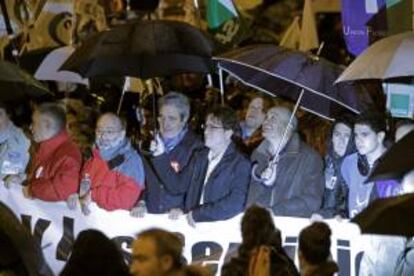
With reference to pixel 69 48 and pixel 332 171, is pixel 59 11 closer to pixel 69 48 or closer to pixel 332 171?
pixel 69 48

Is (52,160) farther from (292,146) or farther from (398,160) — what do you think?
(398,160)

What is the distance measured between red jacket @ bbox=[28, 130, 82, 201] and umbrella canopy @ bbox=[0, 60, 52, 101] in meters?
0.60

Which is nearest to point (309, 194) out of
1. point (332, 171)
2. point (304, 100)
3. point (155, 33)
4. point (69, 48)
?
point (332, 171)

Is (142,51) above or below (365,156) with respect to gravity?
above

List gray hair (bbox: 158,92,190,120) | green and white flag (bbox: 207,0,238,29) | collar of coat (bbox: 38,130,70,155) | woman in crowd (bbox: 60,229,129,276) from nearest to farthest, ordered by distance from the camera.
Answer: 1. woman in crowd (bbox: 60,229,129,276)
2. gray hair (bbox: 158,92,190,120)
3. collar of coat (bbox: 38,130,70,155)
4. green and white flag (bbox: 207,0,238,29)

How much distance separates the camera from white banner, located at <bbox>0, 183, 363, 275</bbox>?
32.3 feet

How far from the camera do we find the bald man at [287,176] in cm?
995

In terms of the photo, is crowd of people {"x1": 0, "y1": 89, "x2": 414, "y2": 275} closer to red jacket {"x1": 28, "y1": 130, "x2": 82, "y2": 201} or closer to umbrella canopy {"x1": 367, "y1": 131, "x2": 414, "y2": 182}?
red jacket {"x1": 28, "y1": 130, "x2": 82, "y2": 201}

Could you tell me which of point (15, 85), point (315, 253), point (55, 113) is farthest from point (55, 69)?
point (315, 253)

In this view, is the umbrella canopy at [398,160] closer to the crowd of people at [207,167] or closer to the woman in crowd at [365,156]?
the crowd of people at [207,167]

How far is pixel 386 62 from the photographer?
10117mm

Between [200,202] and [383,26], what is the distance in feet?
8.81

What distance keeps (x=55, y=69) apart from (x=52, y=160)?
258cm

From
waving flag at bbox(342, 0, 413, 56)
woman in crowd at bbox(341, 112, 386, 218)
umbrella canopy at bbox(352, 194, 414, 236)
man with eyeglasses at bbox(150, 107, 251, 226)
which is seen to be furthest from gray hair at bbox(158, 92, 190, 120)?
umbrella canopy at bbox(352, 194, 414, 236)
